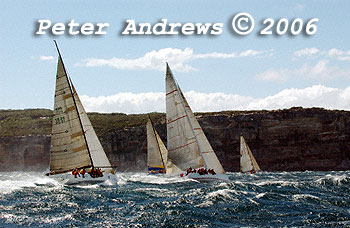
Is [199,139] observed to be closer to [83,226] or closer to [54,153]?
[54,153]

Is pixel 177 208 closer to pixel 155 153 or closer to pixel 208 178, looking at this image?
pixel 208 178

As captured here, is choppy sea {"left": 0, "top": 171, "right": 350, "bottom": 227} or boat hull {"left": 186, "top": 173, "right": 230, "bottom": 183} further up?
boat hull {"left": 186, "top": 173, "right": 230, "bottom": 183}

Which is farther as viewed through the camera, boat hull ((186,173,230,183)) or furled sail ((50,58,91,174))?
boat hull ((186,173,230,183))

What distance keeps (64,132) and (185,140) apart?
36.9 feet

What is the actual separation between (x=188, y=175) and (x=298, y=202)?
16.9 meters

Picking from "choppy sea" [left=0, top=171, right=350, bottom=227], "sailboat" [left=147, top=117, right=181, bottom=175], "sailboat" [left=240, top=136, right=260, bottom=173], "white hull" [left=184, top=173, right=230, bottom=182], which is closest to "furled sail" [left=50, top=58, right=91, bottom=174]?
"choppy sea" [left=0, top=171, right=350, bottom=227]

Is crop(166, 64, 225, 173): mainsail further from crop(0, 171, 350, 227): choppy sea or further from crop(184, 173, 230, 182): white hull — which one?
crop(0, 171, 350, 227): choppy sea

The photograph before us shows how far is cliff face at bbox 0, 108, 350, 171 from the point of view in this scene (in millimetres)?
86750

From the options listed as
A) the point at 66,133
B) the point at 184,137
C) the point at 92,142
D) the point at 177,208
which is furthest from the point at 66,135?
the point at 177,208

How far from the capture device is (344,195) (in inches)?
1200

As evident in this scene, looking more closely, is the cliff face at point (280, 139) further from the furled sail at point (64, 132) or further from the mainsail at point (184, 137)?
the furled sail at point (64, 132)

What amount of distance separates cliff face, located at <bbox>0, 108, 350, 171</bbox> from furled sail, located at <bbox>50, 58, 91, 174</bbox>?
54994 millimetres

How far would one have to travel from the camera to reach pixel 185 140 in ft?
139

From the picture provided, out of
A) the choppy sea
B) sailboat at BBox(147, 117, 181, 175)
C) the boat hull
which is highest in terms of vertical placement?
sailboat at BBox(147, 117, 181, 175)
